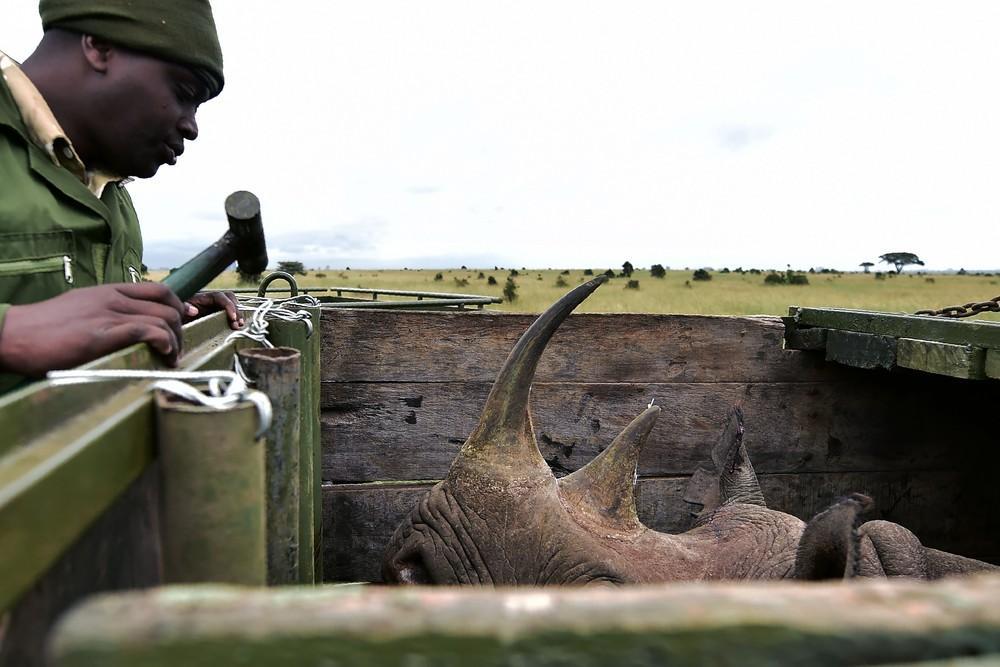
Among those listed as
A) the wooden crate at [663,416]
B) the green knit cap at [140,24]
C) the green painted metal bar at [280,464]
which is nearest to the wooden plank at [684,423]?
the wooden crate at [663,416]

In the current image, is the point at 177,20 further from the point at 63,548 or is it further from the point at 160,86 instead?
the point at 63,548

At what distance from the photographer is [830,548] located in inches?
67.2

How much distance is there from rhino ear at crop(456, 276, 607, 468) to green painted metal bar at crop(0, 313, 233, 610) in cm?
138

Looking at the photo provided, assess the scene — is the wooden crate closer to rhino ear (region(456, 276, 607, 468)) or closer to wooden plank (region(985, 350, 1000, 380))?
wooden plank (region(985, 350, 1000, 380))

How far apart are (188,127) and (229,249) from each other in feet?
1.67

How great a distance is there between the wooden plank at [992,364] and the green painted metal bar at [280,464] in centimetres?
273

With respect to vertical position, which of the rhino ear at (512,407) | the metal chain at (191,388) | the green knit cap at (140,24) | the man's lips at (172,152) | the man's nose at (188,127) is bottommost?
the rhino ear at (512,407)

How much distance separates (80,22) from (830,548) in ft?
8.70

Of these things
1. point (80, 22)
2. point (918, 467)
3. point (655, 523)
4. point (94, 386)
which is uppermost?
point (80, 22)

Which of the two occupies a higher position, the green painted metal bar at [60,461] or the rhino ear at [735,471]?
the green painted metal bar at [60,461]

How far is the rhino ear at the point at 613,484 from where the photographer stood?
7.75 feet

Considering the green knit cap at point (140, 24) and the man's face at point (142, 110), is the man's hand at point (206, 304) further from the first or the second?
the green knit cap at point (140, 24)

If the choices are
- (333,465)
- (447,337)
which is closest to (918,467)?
(447,337)

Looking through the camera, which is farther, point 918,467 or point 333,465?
point 918,467
